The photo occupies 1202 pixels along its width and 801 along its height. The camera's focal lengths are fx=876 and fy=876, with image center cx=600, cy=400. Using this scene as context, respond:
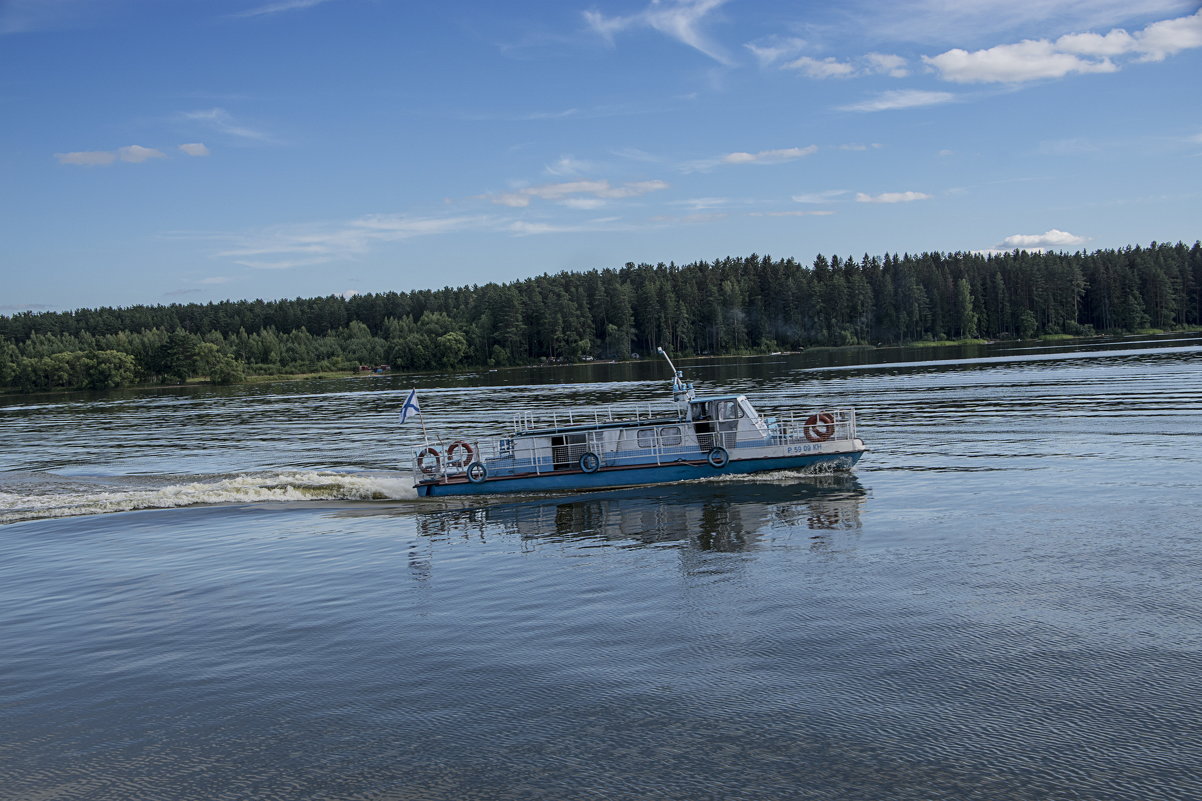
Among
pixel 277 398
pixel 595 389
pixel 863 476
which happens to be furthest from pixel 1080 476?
pixel 277 398

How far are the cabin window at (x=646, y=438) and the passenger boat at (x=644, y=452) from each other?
4cm

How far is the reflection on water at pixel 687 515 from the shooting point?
27.8 metres

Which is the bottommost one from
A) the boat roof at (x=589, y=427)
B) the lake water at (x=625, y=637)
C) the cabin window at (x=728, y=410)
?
the lake water at (x=625, y=637)

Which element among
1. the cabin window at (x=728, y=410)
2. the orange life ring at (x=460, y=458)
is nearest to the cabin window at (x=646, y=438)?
the cabin window at (x=728, y=410)

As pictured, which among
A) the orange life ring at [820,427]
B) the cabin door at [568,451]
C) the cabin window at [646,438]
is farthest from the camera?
the cabin window at [646,438]

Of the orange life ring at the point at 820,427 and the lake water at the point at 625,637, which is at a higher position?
the orange life ring at the point at 820,427

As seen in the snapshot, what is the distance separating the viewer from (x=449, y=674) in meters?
16.4

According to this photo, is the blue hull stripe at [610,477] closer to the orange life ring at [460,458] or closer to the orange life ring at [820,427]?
the orange life ring at [820,427]

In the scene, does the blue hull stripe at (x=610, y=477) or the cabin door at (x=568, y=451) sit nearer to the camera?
the blue hull stripe at (x=610, y=477)

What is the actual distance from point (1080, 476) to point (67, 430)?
7844 centimetres

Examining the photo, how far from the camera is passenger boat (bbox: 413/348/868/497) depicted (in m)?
37.2

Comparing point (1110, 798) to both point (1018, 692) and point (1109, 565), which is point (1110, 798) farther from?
point (1109, 565)

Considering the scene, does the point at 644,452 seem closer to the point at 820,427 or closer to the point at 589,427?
the point at 589,427

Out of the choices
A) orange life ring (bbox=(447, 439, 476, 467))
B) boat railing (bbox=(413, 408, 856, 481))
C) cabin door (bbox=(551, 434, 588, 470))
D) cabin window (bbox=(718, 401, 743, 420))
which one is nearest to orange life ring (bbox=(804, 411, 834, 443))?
boat railing (bbox=(413, 408, 856, 481))
